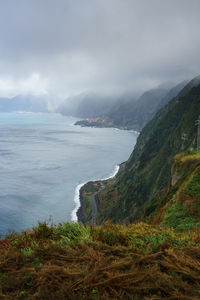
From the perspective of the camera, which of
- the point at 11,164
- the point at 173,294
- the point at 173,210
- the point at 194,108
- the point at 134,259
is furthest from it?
the point at 11,164

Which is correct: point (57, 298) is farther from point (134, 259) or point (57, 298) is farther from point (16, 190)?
point (16, 190)

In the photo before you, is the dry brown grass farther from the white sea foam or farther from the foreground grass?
the white sea foam

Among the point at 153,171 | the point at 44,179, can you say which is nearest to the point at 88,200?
the point at 44,179

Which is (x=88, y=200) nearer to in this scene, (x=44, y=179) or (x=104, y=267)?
(x=44, y=179)

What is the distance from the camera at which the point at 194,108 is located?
53.0 m

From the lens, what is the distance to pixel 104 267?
3492 millimetres

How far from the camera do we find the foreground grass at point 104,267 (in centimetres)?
302

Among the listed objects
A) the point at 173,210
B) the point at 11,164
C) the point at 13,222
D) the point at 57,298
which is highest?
the point at 57,298

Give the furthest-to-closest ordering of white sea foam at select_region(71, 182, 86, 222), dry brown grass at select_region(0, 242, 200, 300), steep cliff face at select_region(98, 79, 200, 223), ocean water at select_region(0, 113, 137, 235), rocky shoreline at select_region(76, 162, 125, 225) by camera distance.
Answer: rocky shoreline at select_region(76, 162, 125, 225), white sea foam at select_region(71, 182, 86, 222), ocean water at select_region(0, 113, 137, 235), steep cliff face at select_region(98, 79, 200, 223), dry brown grass at select_region(0, 242, 200, 300)

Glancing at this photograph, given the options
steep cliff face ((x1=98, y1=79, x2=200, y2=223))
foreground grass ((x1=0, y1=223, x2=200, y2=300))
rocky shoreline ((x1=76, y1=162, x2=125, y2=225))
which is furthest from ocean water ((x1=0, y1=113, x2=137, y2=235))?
foreground grass ((x1=0, y1=223, x2=200, y2=300))

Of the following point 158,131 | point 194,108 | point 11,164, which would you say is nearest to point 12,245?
point 194,108

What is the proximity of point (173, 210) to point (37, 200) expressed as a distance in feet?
178

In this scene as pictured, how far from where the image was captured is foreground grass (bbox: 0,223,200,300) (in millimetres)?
3020

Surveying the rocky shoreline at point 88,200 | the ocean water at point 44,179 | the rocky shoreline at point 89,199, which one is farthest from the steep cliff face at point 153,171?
the ocean water at point 44,179
